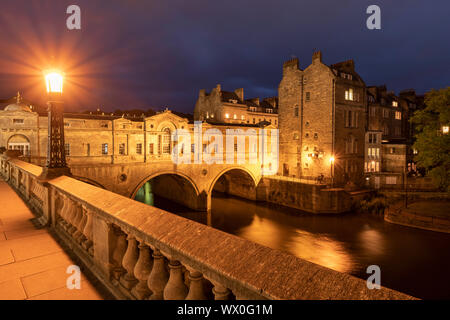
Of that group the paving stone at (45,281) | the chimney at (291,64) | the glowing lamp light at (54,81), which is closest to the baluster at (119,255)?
the paving stone at (45,281)

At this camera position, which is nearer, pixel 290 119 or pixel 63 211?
pixel 63 211

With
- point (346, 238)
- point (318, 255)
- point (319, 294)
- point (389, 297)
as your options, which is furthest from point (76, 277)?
point (346, 238)

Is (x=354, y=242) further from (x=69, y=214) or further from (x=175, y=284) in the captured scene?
(x=175, y=284)

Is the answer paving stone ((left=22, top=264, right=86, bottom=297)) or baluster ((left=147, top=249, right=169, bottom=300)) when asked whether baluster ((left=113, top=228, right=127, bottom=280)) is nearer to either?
paving stone ((left=22, top=264, right=86, bottom=297))

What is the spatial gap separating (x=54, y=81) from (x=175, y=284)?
6152 mm

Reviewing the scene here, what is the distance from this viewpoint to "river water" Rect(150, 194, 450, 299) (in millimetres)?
18938

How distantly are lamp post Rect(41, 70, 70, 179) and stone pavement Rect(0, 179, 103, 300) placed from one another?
1375mm

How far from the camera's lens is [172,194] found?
128 feet

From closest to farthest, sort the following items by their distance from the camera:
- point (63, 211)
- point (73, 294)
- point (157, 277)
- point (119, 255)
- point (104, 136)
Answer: point (157, 277)
point (73, 294)
point (119, 255)
point (63, 211)
point (104, 136)

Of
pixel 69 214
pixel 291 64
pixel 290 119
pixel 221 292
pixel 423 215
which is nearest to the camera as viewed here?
pixel 221 292

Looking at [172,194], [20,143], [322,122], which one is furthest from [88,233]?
[322,122]

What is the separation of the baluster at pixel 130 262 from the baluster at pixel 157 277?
457 millimetres

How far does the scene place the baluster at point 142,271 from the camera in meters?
3.02
